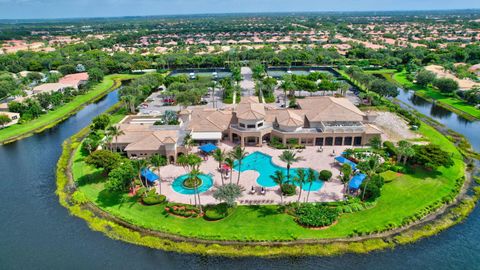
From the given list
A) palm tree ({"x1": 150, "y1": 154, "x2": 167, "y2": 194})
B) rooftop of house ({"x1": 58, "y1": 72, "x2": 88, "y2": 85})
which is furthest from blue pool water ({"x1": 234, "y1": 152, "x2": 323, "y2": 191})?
rooftop of house ({"x1": 58, "y1": 72, "x2": 88, "y2": 85})

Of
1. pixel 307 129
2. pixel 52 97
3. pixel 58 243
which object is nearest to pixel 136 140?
pixel 58 243

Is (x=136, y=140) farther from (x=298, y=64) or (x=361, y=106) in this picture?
(x=298, y=64)

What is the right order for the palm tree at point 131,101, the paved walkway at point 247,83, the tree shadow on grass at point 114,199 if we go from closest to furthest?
1. the tree shadow on grass at point 114,199
2. the palm tree at point 131,101
3. the paved walkway at point 247,83

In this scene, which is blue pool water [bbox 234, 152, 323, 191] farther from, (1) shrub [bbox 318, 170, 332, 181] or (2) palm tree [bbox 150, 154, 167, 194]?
(2) palm tree [bbox 150, 154, 167, 194]

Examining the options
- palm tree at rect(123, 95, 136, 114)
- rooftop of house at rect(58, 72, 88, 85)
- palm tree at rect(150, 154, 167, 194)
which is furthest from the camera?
rooftop of house at rect(58, 72, 88, 85)

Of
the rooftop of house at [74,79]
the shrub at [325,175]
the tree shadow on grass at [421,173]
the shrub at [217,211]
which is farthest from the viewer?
the rooftop of house at [74,79]

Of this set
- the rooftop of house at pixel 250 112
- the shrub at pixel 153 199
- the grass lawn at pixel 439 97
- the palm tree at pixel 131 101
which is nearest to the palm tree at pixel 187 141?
the rooftop of house at pixel 250 112

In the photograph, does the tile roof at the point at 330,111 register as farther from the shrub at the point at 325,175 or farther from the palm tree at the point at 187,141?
the palm tree at the point at 187,141
